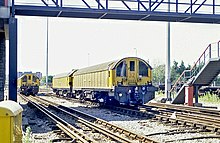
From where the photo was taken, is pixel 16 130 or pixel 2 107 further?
pixel 16 130

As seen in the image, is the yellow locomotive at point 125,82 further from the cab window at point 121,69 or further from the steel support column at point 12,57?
the steel support column at point 12,57

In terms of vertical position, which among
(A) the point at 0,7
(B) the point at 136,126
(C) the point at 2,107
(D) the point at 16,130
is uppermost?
(A) the point at 0,7

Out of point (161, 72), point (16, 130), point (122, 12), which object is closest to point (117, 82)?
point (122, 12)

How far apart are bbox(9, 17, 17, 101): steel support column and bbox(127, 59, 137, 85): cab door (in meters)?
7.47

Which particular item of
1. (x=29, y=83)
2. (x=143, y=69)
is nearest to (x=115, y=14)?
(x=143, y=69)

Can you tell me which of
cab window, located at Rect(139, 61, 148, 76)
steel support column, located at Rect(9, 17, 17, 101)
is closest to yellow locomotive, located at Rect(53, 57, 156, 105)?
cab window, located at Rect(139, 61, 148, 76)

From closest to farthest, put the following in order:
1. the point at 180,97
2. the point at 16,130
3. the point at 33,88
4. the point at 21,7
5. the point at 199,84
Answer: the point at 16,130 → the point at 21,7 → the point at 199,84 → the point at 180,97 → the point at 33,88

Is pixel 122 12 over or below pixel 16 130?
over

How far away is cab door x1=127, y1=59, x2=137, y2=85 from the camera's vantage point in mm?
22000

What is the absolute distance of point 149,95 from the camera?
2173 cm

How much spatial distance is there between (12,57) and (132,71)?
26.2 feet

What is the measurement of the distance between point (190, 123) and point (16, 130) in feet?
30.3

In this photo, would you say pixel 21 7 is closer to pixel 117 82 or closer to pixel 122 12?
pixel 122 12

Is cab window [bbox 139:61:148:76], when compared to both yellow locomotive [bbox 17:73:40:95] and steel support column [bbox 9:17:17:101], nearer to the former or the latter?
steel support column [bbox 9:17:17:101]
